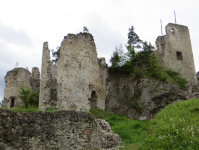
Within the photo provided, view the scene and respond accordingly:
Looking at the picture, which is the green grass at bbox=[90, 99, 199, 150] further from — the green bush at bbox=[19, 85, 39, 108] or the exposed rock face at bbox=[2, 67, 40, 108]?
the exposed rock face at bbox=[2, 67, 40, 108]

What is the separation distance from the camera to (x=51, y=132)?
24.3ft

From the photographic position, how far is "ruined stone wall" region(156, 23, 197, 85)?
2264 centimetres

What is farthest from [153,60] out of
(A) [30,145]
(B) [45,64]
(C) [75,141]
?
(A) [30,145]

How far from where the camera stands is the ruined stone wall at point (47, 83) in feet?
62.3

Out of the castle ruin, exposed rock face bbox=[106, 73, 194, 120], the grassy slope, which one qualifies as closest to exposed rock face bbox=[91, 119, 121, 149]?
the grassy slope

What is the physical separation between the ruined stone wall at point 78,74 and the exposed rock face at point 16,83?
8.45m

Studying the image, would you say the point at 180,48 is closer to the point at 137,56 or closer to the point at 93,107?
the point at 137,56

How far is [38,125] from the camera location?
7242mm

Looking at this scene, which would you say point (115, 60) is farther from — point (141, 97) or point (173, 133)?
point (173, 133)

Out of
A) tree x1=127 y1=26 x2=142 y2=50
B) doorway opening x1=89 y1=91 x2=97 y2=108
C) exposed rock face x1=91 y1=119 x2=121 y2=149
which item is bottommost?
exposed rock face x1=91 y1=119 x2=121 y2=149

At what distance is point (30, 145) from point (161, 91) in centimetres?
1411

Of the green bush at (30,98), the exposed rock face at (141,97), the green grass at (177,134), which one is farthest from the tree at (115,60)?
the green grass at (177,134)

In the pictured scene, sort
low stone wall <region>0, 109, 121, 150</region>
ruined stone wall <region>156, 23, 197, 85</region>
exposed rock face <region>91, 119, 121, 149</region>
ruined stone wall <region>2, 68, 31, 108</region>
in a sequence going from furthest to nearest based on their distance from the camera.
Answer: ruined stone wall <region>2, 68, 31, 108</region> < ruined stone wall <region>156, 23, 197, 85</region> < exposed rock face <region>91, 119, 121, 149</region> < low stone wall <region>0, 109, 121, 150</region>

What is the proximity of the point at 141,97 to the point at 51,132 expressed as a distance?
12933mm
